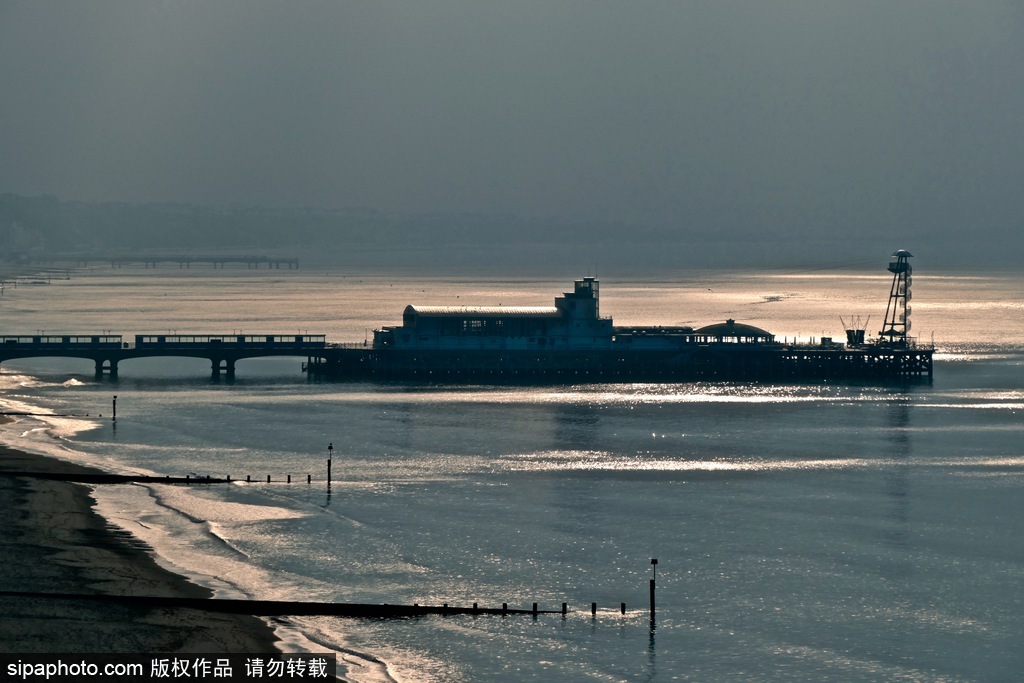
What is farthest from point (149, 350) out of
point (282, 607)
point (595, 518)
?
point (282, 607)

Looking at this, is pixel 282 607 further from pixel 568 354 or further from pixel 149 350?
pixel 568 354

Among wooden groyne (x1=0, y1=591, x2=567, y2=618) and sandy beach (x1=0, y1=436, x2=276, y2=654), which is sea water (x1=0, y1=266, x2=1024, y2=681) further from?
sandy beach (x1=0, y1=436, x2=276, y2=654)

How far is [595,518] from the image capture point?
64.6 m

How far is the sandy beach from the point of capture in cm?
4372

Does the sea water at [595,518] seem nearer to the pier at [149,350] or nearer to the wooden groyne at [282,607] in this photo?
the wooden groyne at [282,607]

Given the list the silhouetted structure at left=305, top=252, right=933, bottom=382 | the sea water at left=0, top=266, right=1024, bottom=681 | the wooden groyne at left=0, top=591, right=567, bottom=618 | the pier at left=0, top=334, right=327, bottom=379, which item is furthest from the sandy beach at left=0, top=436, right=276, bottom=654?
the silhouetted structure at left=305, top=252, right=933, bottom=382

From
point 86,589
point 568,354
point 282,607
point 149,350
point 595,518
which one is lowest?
point 282,607

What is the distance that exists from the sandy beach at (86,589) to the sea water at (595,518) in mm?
1604

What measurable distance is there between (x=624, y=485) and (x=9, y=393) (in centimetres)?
5243

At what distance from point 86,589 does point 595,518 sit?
23454 millimetres

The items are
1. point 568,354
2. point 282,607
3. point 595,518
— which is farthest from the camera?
point 568,354

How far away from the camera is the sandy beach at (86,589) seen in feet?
143

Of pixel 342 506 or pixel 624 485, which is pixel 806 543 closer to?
pixel 624 485

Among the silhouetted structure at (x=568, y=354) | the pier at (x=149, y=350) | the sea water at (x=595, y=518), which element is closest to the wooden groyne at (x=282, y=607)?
the sea water at (x=595, y=518)
